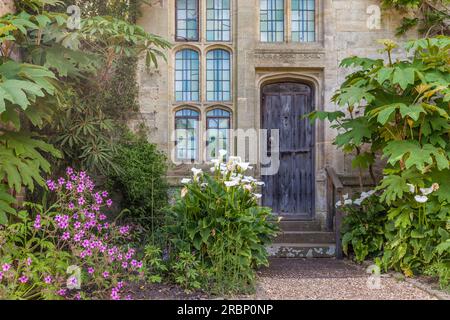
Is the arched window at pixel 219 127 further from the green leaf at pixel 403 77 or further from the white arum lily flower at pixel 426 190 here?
the white arum lily flower at pixel 426 190

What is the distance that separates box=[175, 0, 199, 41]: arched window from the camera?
768cm

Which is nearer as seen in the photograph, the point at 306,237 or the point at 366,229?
the point at 366,229

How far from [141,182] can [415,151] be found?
10.8 feet

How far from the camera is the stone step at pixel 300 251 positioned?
6.73m

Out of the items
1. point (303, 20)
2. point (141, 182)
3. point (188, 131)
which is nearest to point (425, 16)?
point (303, 20)

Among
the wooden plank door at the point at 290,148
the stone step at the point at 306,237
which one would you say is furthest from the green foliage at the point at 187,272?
the wooden plank door at the point at 290,148

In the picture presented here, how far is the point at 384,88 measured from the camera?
5.80 meters

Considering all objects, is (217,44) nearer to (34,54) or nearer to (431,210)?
(34,54)

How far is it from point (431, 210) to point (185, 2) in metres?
4.59

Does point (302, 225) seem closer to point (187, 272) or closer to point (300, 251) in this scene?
point (300, 251)

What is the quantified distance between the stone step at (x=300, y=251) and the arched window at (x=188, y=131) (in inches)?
71.0

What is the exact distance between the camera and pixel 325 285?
504cm

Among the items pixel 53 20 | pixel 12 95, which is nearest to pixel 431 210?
pixel 12 95

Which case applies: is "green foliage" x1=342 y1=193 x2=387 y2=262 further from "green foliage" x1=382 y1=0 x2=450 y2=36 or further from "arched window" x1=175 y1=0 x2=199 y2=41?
"arched window" x1=175 y1=0 x2=199 y2=41
